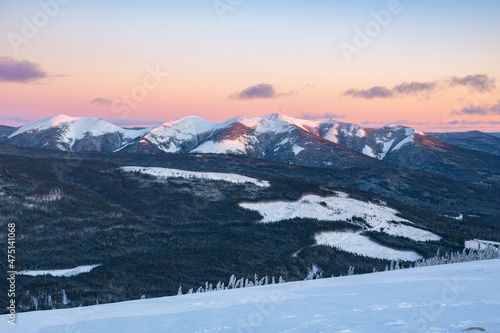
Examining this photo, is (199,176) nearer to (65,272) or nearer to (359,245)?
(359,245)

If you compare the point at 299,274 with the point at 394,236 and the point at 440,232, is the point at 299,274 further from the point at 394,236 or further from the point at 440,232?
the point at 440,232

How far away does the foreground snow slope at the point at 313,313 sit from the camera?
1277cm

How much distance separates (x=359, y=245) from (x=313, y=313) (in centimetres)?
4765

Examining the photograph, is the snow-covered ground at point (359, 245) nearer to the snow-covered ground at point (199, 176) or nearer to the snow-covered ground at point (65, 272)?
the snow-covered ground at point (199, 176)

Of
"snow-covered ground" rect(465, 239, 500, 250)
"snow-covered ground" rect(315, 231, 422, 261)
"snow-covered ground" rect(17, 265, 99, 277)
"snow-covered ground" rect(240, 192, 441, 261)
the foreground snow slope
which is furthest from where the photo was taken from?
"snow-covered ground" rect(465, 239, 500, 250)

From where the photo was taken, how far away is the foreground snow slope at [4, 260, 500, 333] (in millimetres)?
12766

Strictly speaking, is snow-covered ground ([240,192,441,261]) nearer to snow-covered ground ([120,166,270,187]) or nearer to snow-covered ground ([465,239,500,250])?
snow-covered ground ([465,239,500,250])

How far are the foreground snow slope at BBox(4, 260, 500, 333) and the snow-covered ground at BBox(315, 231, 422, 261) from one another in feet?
120

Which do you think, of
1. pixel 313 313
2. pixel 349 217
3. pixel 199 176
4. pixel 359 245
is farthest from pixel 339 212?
pixel 313 313

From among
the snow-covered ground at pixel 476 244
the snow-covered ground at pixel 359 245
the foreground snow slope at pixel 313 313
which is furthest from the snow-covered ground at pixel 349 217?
the foreground snow slope at pixel 313 313

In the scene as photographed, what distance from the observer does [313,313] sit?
14500mm

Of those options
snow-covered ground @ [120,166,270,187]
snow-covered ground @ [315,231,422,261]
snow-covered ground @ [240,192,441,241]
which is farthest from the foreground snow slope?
snow-covered ground @ [120,166,270,187]

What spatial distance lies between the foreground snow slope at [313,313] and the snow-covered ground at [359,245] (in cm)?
3650

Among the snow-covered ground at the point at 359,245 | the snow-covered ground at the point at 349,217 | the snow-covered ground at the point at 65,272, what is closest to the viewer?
the snow-covered ground at the point at 65,272
